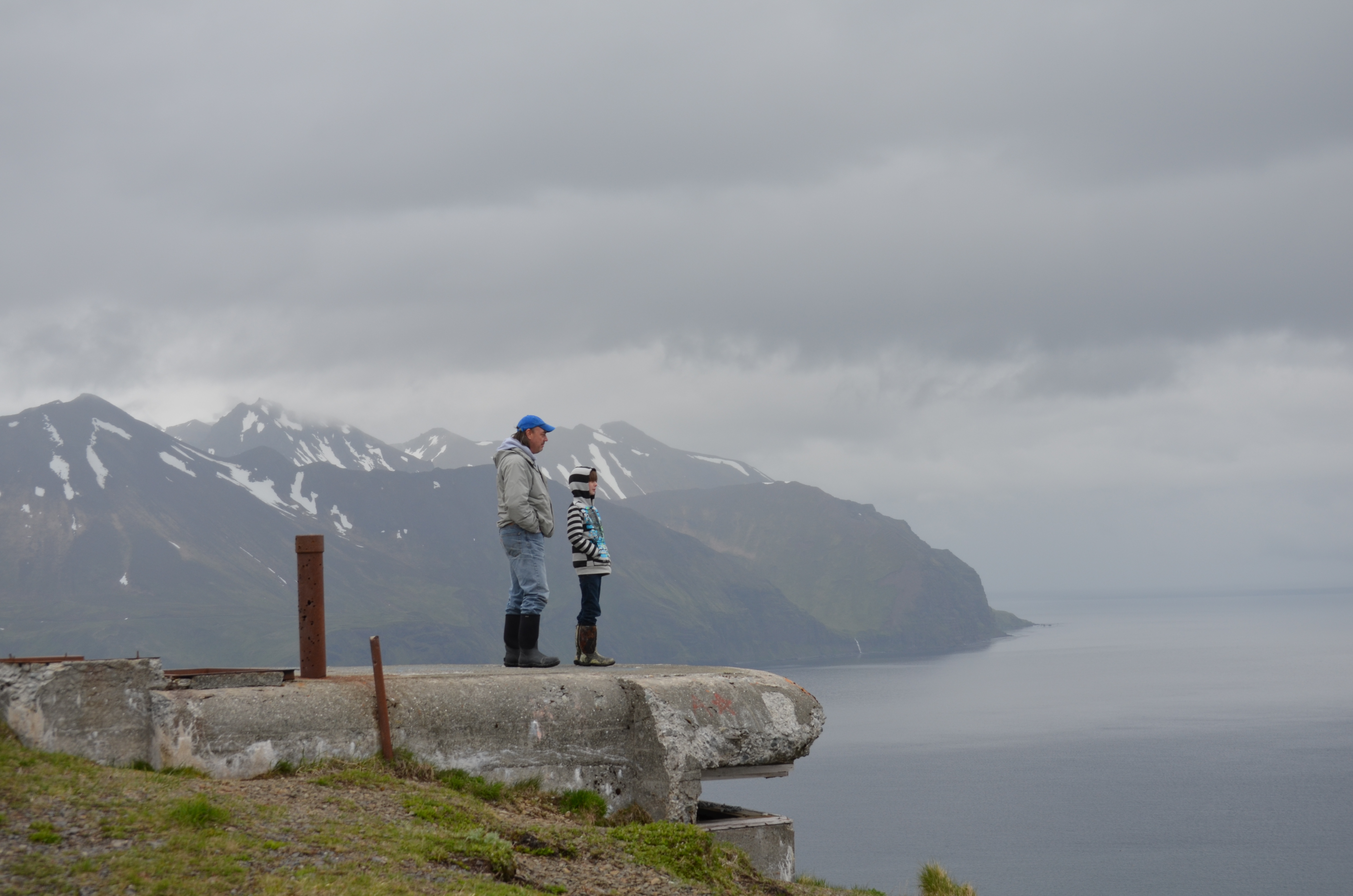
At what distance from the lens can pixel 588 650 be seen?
12.5 metres

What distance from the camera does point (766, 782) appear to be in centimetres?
12712

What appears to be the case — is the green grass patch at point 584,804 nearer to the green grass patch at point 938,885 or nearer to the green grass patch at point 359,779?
the green grass patch at point 359,779

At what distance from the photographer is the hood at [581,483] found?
484 inches

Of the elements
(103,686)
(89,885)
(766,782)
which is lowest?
(766,782)

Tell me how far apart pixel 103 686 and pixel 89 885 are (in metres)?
2.80

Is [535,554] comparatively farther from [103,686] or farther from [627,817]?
[103,686]

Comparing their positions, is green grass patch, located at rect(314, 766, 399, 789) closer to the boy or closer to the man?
the man

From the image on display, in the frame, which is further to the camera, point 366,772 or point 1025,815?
point 1025,815

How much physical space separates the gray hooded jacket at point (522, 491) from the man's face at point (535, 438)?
0.27 feet

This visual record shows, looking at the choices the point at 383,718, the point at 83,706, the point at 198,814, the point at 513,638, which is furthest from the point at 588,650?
the point at 198,814

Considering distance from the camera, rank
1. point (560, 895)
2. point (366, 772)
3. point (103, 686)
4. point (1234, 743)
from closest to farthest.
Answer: point (560, 895), point (103, 686), point (366, 772), point (1234, 743)

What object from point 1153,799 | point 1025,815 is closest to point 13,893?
point 1025,815

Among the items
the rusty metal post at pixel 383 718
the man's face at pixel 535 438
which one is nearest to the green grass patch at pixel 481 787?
the rusty metal post at pixel 383 718

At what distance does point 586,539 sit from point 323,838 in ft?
16.4
